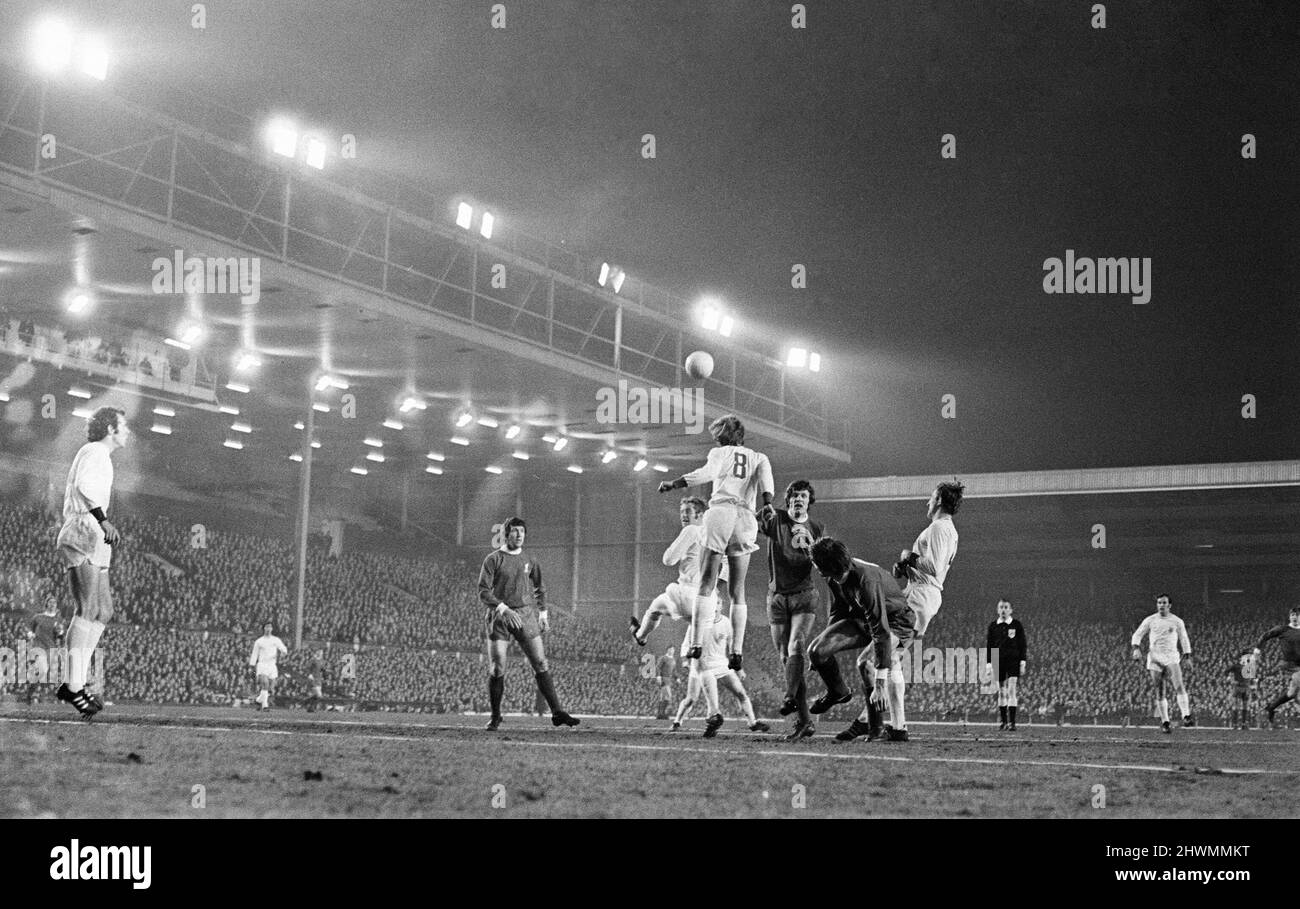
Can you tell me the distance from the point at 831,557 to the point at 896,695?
5.36 feet

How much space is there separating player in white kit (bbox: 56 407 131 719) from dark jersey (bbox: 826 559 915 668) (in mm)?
5703

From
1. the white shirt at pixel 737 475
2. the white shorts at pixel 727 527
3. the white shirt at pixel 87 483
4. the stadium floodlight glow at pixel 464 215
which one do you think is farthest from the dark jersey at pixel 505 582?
the stadium floodlight glow at pixel 464 215

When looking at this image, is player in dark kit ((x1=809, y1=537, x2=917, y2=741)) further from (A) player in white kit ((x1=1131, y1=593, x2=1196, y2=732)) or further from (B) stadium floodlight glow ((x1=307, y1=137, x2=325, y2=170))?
(B) stadium floodlight glow ((x1=307, y1=137, x2=325, y2=170))

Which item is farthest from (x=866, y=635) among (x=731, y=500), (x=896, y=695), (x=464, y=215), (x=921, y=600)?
(x=464, y=215)

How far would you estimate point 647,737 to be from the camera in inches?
489

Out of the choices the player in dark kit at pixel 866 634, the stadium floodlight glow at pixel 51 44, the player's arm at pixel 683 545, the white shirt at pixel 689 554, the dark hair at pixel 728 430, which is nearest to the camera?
the player in dark kit at pixel 866 634

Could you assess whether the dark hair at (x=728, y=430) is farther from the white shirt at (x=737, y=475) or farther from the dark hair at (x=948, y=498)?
the dark hair at (x=948, y=498)

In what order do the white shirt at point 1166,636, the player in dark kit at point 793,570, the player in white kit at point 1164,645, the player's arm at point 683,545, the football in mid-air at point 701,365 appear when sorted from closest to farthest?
the player in dark kit at point 793,570 → the player's arm at point 683,545 → the football in mid-air at point 701,365 → the player in white kit at point 1164,645 → the white shirt at point 1166,636

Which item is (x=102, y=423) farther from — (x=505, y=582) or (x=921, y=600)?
(x=921, y=600)

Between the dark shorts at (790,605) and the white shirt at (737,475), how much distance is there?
1.26 meters

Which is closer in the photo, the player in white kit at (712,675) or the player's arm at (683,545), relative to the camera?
the player in white kit at (712,675)

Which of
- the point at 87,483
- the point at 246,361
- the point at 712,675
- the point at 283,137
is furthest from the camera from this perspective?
the point at 246,361

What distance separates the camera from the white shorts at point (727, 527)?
11484mm

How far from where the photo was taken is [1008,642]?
21750 mm
